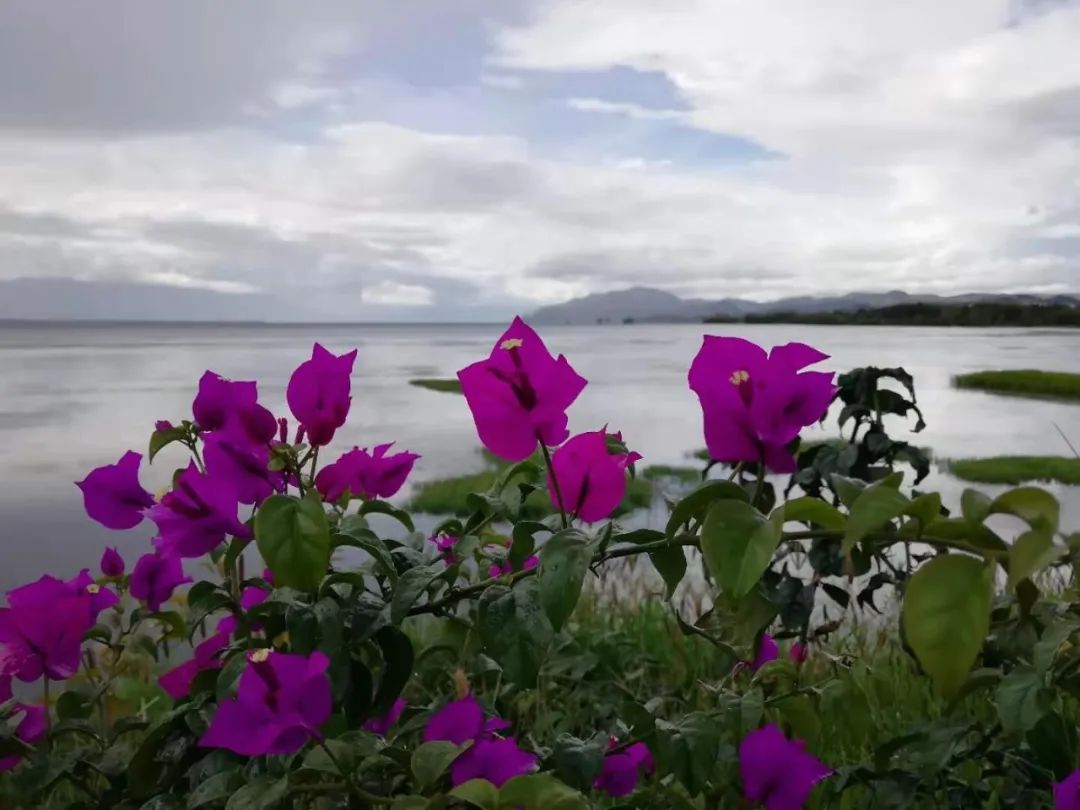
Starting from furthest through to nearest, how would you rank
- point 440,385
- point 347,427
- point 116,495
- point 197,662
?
point 440,385 < point 347,427 < point 197,662 < point 116,495

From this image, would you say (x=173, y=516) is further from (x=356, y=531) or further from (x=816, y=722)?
(x=816, y=722)

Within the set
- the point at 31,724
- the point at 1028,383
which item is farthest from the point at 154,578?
the point at 1028,383

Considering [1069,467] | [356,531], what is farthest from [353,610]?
[1069,467]

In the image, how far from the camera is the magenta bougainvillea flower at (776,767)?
2.85 ft

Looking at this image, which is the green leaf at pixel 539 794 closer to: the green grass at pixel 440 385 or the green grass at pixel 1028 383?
the green grass at pixel 1028 383

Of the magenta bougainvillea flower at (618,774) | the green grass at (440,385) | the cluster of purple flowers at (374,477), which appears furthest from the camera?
the green grass at (440,385)

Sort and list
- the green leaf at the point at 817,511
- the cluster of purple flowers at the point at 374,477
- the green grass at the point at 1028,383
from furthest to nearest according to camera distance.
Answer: the green grass at the point at 1028,383 < the cluster of purple flowers at the point at 374,477 < the green leaf at the point at 817,511

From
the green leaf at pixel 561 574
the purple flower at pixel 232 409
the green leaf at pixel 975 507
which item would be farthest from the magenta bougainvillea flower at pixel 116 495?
the green leaf at pixel 975 507

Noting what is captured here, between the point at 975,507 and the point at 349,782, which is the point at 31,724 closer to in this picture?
the point at 349,782

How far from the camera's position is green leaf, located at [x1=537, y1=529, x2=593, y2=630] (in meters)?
0.53

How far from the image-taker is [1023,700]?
653 millimetres

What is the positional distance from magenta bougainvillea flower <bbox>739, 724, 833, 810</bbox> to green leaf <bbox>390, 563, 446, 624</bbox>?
0.39 meters

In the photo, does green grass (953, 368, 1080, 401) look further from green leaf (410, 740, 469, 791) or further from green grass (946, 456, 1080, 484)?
green leaf (410, 740, 469, 791)

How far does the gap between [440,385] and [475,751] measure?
16.9 metres
